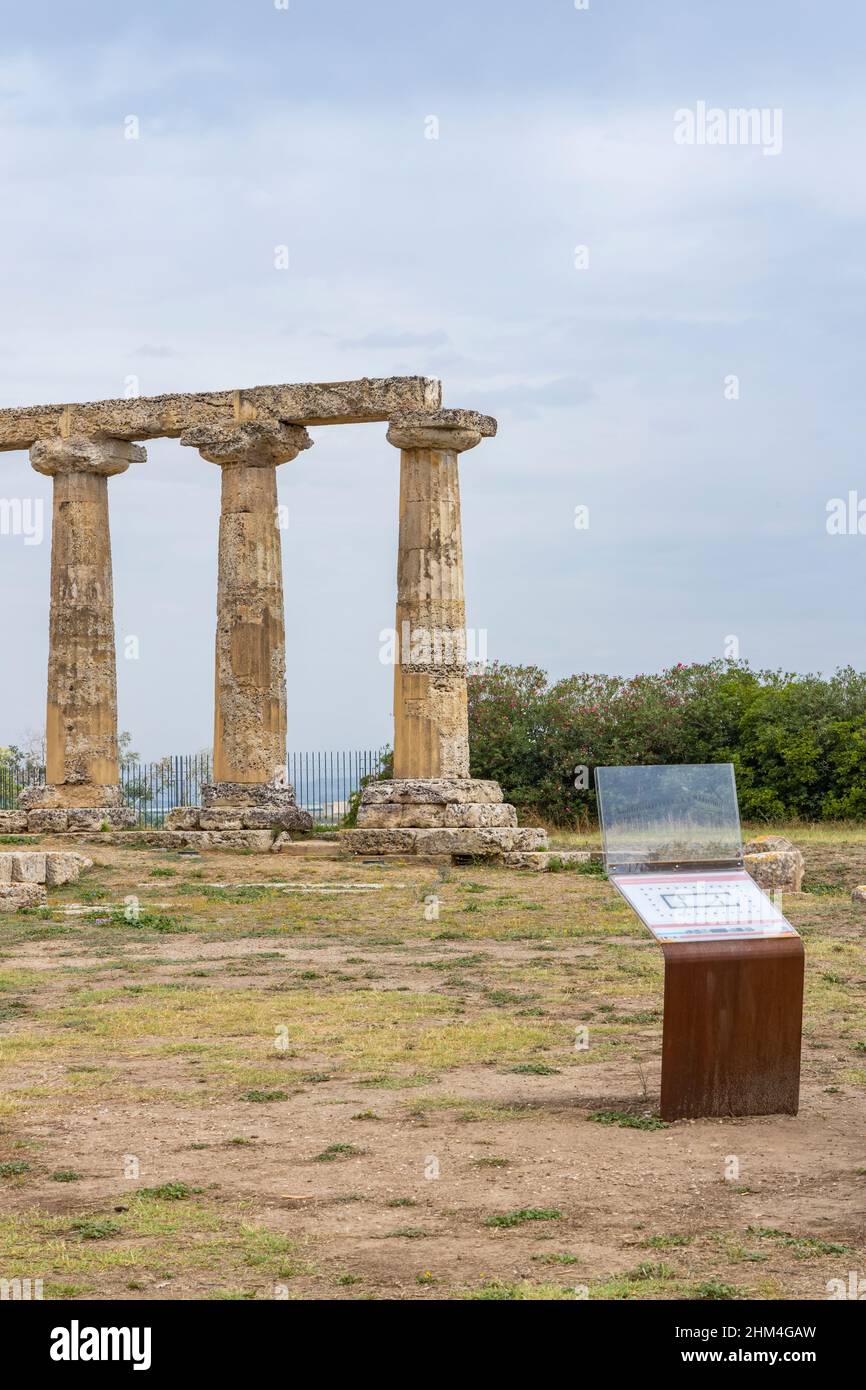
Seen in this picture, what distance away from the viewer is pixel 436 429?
22.5m

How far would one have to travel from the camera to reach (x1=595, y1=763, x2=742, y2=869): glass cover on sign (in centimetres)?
859

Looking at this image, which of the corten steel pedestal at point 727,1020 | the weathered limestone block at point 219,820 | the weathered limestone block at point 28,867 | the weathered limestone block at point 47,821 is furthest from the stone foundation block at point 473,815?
the corten steel pedestal at point 727,1020

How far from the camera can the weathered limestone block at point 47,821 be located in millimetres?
24672

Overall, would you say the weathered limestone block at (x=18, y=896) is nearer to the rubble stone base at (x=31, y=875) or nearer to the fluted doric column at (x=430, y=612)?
the rubble stone base at (x=31, y=875)

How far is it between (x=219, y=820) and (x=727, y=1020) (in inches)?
625

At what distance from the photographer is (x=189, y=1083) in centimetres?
945

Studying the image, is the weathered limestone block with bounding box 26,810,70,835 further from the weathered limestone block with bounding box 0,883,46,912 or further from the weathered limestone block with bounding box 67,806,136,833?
the weathered limestone block with bounding box 0,883,46,912

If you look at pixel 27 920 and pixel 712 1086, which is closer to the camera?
pixel 712 1086

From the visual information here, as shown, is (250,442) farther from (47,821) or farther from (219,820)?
(47,821)

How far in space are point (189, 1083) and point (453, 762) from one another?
13560 mm

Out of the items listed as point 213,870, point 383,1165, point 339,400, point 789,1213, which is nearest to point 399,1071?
point 383,1165

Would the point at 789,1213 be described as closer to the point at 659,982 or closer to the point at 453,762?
the point at 659,982

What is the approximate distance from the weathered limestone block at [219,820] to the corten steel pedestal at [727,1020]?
51.1ft

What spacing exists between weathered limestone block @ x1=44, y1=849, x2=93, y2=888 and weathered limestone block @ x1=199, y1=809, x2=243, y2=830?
3483mm
